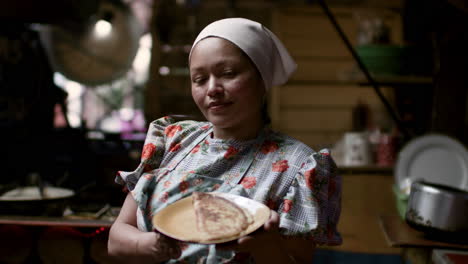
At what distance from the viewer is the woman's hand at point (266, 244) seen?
2.98 feet

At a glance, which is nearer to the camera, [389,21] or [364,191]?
[364,191]

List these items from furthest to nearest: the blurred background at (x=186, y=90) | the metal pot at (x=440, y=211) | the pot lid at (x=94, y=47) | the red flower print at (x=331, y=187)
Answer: the pot lid at (x=94, y=47), the blurred background at (x=186, y=90), the metal pot at (x=440, y=211), the red flower print at (x=331, y=187)

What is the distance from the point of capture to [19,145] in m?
2.38

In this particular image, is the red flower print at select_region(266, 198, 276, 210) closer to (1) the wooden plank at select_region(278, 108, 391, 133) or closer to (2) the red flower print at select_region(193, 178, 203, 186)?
(2) the red flower print at select_region(193, 178, 203, 186)

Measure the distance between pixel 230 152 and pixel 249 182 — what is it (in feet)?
0.30

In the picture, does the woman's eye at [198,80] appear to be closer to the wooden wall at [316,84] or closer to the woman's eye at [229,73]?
the woman's eye at [229,73]

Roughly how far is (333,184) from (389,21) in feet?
10.6

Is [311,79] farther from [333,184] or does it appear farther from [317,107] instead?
[333,184]

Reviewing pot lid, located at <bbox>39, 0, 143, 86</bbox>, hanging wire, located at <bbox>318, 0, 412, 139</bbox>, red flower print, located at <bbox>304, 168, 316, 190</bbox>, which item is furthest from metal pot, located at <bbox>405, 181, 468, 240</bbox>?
pot lid, located at <bbox>39, 0, 143, 86</bbox>

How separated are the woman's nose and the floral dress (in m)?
0.15

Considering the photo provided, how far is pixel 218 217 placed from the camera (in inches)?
37.9

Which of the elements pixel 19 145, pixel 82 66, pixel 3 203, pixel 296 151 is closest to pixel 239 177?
pixel 296 151

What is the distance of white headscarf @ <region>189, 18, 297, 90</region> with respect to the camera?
3.64ft

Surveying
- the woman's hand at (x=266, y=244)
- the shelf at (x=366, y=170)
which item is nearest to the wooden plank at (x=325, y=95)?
the shelf at (x=366, y=170)
